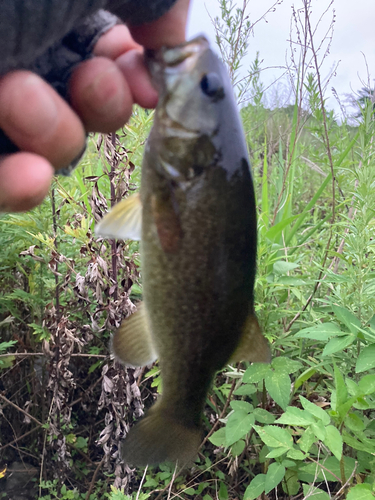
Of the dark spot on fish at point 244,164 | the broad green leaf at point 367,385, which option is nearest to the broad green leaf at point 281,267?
the broad green leaf at point 367,385

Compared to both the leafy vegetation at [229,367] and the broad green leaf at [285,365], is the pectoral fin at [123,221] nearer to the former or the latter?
the leafy vegetation at [229,367]

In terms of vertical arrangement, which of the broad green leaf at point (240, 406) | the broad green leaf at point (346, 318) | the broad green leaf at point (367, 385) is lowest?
the broad green leaf at point (240, 406)

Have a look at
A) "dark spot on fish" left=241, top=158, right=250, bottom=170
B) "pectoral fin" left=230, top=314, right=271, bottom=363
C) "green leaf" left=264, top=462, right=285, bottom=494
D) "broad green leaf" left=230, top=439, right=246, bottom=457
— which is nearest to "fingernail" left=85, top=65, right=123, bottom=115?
"dark spot on fish" left=241, top=158, right=250, bottom=170

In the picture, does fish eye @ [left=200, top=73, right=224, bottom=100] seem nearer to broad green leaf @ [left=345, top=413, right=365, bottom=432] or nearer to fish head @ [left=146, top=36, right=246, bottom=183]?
fish head @ [left=146, top=36, right=246, bottom=183]

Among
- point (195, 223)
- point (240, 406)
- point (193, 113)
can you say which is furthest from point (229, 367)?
point (193, 113)

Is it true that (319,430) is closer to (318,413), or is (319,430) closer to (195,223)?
(318,413)

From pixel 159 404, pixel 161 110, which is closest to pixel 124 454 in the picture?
pixel 159 404
